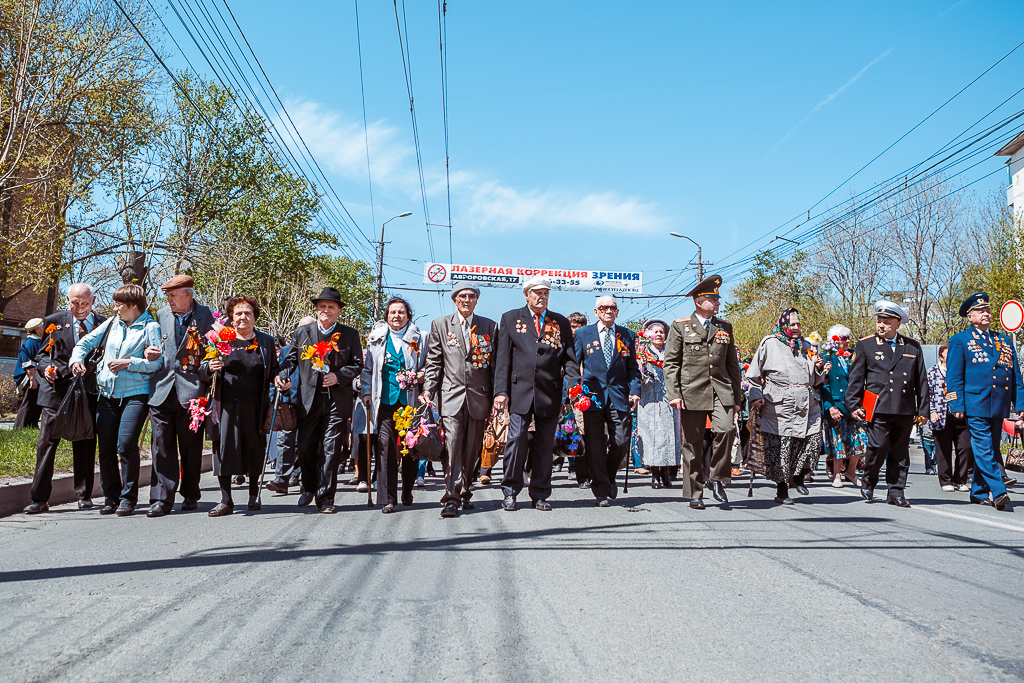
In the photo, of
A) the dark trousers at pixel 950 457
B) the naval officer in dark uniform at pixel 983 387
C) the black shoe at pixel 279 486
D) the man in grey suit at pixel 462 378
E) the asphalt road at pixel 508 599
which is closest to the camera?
the asphalt road at pixel 508 599

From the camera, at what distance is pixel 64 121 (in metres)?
17.5

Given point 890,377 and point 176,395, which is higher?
point 890,377

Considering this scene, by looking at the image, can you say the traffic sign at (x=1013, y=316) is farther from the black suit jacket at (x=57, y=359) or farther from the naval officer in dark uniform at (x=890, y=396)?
the black suit jacket at (x=57, y=359)

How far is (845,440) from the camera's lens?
9.85 meters

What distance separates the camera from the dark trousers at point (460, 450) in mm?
6934

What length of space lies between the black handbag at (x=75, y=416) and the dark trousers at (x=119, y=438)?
114 mm

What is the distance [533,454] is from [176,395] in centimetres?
324

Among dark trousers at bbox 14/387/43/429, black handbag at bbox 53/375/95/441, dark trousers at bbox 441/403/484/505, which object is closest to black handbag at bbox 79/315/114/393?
black handbag at bbox 53/375/95/441

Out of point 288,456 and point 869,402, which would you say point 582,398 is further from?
point 288,456

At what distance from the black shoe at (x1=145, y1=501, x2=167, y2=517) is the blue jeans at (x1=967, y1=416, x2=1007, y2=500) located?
7.65 metres

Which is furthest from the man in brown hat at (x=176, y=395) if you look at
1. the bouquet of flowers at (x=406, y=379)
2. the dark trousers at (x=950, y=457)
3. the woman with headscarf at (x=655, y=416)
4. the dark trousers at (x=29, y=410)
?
the dark trousers at (x=950, y=457)

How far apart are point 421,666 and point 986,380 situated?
287 inches

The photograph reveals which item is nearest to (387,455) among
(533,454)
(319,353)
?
(319,353)

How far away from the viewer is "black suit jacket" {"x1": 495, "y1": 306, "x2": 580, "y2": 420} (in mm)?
7117
